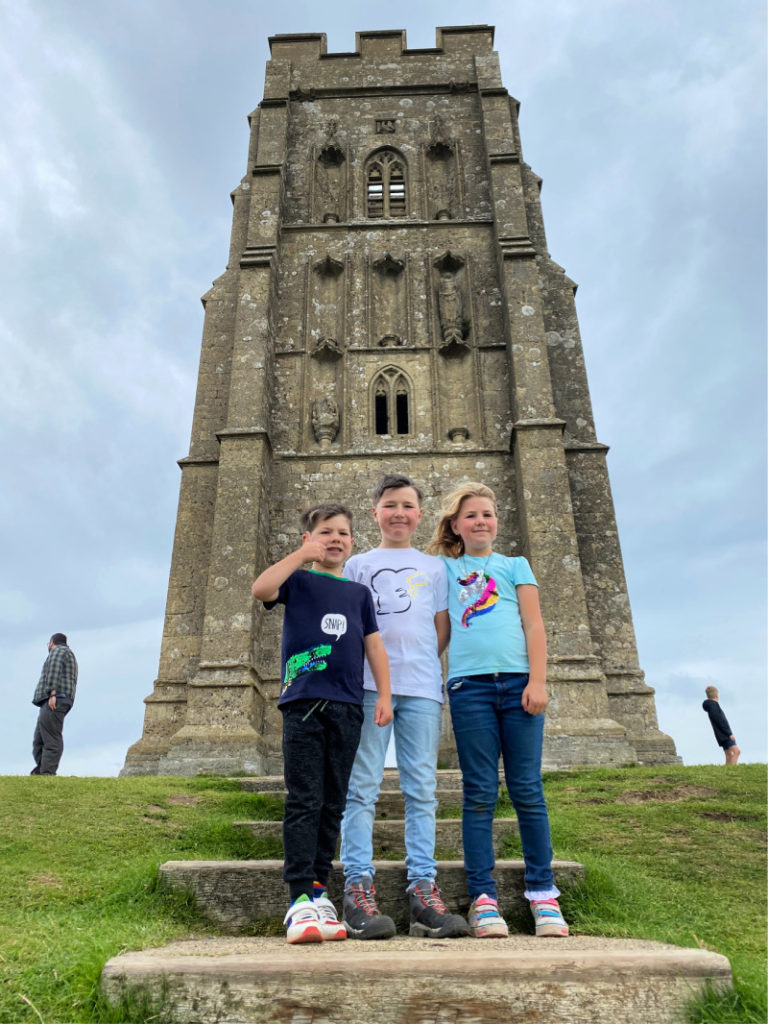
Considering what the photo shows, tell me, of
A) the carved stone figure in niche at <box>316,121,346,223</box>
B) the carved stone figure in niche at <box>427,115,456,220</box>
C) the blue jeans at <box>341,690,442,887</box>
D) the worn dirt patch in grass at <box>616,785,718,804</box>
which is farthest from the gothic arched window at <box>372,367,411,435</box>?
the blue jeans at <box>341,690,442,887</box>

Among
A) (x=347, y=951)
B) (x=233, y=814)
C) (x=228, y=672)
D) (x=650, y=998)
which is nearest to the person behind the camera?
(x=650, y=998)

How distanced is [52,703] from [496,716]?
8.11 meters

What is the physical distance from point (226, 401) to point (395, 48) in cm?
1192

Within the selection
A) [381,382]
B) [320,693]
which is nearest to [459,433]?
[381,382]

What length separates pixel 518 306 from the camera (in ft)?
47.7

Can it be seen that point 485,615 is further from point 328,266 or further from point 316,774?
point 328,266

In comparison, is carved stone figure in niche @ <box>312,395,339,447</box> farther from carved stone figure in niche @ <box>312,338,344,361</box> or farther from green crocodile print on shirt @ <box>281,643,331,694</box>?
green crocodile print on shirt @ <box>281,643,331,694</box>

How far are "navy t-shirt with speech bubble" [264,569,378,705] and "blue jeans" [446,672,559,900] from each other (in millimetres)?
500

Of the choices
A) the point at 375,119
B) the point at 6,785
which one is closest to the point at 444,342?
the point at 375,119

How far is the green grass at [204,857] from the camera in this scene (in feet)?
7.15

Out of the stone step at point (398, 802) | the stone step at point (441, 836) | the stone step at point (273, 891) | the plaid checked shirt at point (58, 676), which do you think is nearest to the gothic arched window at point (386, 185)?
the plaid checked shirt at point (58, 676)

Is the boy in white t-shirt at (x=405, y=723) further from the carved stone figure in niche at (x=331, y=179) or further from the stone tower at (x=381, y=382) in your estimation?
the carved stone figure in niche at (x=331, y=179)

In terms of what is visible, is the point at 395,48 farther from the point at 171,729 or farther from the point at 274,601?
the point at 274,601

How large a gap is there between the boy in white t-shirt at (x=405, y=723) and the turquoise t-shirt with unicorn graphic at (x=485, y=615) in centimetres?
11
